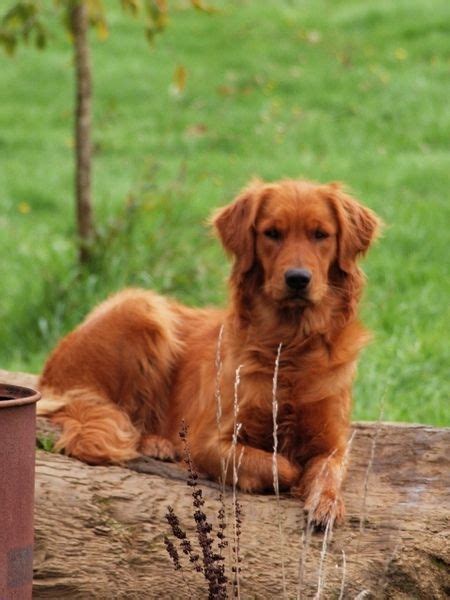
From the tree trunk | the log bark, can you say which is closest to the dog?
the log bark

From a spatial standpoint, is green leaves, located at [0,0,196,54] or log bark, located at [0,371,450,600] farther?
green leaves, located at [0,0,196,54]

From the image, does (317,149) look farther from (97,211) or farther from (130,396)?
(130,396)

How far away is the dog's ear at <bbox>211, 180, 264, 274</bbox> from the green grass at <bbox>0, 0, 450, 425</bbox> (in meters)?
1.40

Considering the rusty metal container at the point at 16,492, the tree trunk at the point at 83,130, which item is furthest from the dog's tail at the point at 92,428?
the tree trunk at the point at 83,130

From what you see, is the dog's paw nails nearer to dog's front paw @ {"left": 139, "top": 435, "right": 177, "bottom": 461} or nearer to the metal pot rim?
dog's front paw @ {"left": 139, "top": 435, "right": 177, "bottom": 461}

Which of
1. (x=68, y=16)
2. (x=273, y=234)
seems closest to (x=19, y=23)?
(x=68, y=16)

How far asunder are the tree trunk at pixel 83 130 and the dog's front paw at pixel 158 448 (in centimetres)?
329

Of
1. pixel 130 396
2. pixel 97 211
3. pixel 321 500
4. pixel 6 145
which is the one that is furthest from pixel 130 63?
pixel 321 500

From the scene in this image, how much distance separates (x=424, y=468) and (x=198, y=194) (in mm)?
6540

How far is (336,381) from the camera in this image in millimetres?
4289

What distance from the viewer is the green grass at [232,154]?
7574mm

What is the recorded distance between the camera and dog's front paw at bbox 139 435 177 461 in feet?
15.1

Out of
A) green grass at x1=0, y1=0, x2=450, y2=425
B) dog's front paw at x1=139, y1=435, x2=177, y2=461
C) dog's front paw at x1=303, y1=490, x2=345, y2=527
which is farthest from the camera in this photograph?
green grass at x1=0, y1=0, x2=450, y2=425

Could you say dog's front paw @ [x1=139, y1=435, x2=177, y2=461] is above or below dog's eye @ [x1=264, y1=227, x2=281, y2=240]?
below
